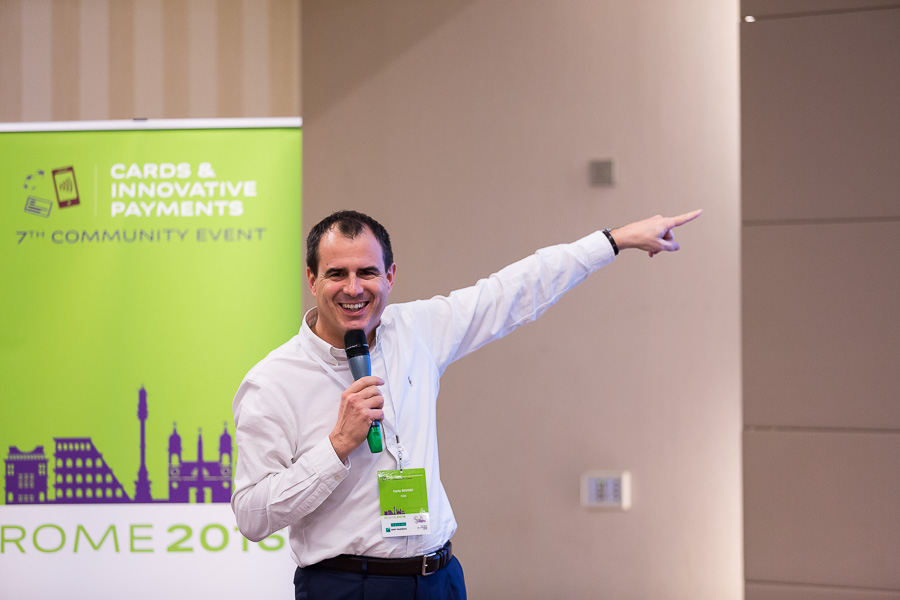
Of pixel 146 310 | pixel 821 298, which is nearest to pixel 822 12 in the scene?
pixel 821 298

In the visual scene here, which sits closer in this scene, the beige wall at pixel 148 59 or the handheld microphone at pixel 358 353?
the handheld microphone at pixel 358 353

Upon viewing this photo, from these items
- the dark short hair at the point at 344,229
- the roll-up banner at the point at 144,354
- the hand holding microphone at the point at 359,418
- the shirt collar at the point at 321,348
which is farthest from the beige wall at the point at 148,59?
the hand holding microphone at the point at 359,418

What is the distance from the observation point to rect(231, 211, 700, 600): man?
5.02ft

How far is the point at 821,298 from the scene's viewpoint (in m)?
2.34

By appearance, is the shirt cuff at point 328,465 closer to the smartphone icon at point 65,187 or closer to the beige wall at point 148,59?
the beige wall at point 148,59

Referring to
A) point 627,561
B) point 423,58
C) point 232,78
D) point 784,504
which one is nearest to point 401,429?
point 784,504

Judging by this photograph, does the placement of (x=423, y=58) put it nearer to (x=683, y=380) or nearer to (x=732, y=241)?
(x=732, y=241)

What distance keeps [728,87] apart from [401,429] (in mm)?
2212

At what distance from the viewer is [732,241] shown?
3.08m

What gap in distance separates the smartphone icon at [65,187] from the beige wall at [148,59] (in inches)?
9.8

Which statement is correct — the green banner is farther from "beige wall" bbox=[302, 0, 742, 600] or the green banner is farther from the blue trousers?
the blue trousers

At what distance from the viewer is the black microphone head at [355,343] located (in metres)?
1.61

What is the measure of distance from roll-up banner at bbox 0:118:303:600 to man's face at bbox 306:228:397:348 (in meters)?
1.82

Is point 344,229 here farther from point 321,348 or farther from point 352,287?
point 321,348
